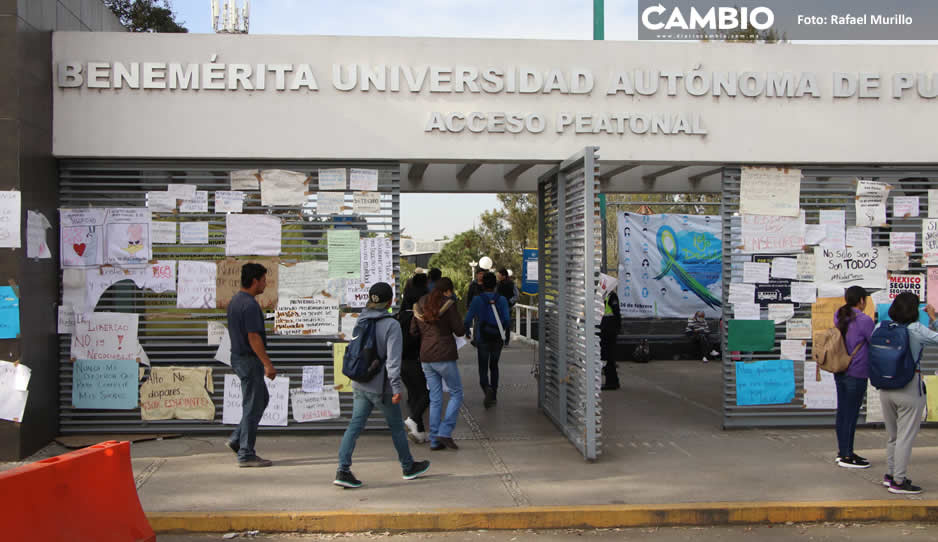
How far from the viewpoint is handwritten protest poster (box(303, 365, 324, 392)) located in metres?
8.61

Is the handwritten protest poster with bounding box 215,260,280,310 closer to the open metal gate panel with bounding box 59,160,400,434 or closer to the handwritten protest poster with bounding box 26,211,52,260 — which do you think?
the open metal gate panel with bounding box 59,160,400,434

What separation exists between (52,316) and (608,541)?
232 inches

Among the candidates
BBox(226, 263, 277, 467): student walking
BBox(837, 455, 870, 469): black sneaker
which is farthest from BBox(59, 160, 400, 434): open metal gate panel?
BBox(837, 455, 870, 469): black sneaker

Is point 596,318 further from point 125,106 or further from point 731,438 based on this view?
point 125,106

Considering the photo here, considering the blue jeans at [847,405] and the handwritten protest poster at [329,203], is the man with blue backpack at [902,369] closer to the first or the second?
the blue jeans at [847,405]

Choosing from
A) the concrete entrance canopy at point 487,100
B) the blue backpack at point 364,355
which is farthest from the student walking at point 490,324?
the blue backpack at point 364,355

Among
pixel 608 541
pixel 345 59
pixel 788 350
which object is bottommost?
pixel 608 541

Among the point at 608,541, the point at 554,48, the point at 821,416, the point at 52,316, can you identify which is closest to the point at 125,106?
the point at 52,316

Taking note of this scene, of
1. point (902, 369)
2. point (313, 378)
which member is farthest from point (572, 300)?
point (902, 369)

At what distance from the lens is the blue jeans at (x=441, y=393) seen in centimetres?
809

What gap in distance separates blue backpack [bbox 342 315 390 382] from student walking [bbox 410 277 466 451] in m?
1.35

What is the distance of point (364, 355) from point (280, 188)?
109 inches

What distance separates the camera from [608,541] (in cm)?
595

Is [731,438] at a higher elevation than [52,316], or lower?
lower
